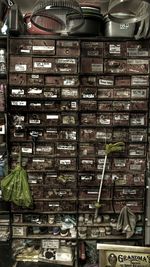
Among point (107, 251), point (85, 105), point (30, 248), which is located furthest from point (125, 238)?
point (85, 105)

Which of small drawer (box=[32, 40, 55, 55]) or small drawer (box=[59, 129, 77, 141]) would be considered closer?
small drawer (box=[32, 40, 55, 55])

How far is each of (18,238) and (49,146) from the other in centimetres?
95

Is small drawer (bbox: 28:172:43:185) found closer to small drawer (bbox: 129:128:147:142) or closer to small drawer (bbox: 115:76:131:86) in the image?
small drawer (bbox: 129:128:147:142)

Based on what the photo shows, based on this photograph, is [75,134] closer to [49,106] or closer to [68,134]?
[68,134]

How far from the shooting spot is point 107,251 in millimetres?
2473

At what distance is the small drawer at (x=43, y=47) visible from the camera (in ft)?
8.95

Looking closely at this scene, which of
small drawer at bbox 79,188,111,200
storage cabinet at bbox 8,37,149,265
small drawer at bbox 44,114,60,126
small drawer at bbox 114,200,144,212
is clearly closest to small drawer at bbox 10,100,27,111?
storage cabinet at bbox 8,37,149,265

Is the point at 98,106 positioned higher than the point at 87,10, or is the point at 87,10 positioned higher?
the point at 87,10

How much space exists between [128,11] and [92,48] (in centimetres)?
120

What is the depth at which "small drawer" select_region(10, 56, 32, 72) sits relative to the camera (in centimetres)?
273

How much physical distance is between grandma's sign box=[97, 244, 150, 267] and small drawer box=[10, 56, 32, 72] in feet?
5.51

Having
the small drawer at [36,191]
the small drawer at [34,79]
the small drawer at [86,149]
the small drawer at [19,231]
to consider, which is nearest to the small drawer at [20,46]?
the small drawer at [34,79]

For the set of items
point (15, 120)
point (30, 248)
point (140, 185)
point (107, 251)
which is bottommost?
point (30, 248)

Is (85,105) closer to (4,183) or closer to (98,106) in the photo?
(98,106)
